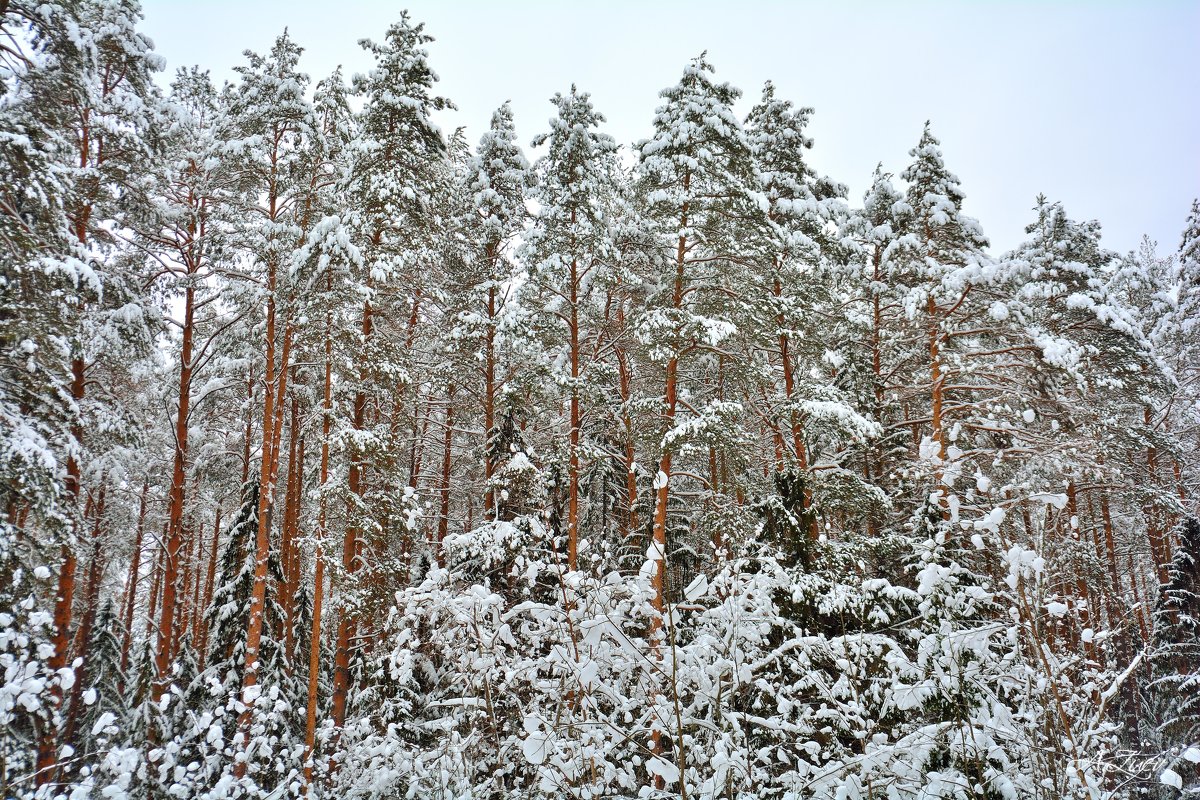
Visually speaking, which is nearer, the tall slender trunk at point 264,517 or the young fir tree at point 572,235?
the tall slender trunk at point 264,517

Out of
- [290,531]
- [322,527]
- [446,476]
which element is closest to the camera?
[322,527]

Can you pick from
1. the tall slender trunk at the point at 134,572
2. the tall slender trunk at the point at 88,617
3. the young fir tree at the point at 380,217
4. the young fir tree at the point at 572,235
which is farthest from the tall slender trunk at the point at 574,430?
the tall slender trunk at the point at 134,572

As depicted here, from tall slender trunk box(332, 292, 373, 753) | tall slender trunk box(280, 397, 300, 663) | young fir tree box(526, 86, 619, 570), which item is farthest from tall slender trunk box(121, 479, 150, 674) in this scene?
young fir tree box(526, 86, 619, 570)

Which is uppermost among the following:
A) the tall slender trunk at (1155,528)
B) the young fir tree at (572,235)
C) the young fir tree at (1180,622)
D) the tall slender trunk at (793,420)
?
the young fir tree at (572,235)

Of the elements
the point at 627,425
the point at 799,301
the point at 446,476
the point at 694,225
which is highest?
the point at 694,225

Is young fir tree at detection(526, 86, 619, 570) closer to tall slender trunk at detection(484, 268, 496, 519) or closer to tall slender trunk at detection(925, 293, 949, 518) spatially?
tall slender trunk at detection(484, 268, 496, 519)

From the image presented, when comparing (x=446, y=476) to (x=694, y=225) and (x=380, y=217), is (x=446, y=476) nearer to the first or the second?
(x=380, y=217)

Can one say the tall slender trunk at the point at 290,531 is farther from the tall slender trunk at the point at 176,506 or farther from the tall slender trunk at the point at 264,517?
the tall slender trunk at the point at 264,517

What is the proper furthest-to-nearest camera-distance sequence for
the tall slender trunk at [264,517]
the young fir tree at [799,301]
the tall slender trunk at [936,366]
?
1. the tall slender trunk at [936,366]
2. the young fir tree at [799,301]
3. the tall slender trunk at [264,517]

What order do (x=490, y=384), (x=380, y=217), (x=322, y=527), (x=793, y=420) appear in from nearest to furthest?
(x=322, y=527) < (x=380, y=217) < (x=793, y=420) < (x=490, y=384)

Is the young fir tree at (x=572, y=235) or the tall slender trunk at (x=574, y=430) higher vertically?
the young fir tree at (x=572, y=235)

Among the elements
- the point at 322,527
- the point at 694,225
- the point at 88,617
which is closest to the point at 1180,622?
the point at 694,225

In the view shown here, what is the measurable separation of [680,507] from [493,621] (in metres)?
13.1

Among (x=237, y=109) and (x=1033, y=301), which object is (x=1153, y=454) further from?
(x=237, y=109)
